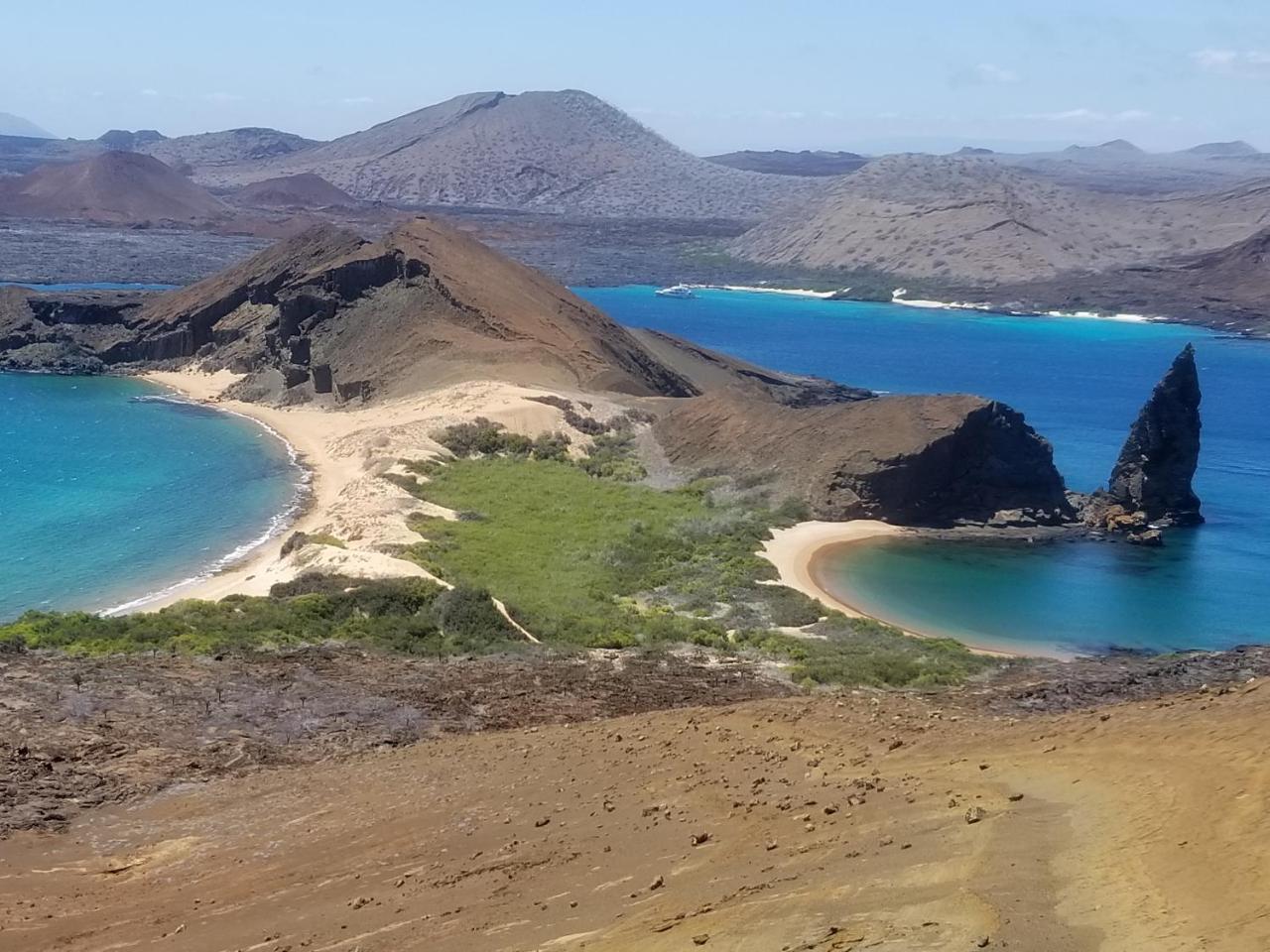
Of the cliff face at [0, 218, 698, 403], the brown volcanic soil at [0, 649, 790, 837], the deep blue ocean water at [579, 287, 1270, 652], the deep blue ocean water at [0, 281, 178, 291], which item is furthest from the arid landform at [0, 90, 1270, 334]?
the brown volcanic soil at [0, 649, 790, 837]

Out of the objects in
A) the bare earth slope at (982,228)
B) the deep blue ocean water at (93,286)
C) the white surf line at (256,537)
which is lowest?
the white surf line at (256,537)

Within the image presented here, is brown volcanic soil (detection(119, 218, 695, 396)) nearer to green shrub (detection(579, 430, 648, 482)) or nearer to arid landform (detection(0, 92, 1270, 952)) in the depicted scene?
arid landform (detection(0, 92, 1270, 952))

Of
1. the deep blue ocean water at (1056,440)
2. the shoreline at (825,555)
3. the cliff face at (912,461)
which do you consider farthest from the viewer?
the cliff face at (912,461)

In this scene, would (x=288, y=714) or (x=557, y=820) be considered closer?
(x=557, y=820)

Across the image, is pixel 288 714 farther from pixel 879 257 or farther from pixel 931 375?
pixel 879 257

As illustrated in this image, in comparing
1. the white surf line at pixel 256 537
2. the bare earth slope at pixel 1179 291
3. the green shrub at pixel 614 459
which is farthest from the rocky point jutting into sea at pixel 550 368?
the bare earth slope at pixel 1179 291

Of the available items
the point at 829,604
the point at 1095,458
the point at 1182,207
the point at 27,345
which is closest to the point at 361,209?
the point at 1182,207

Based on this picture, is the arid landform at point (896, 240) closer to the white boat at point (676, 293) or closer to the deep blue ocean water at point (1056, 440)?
the white boat at point (676, 293)
